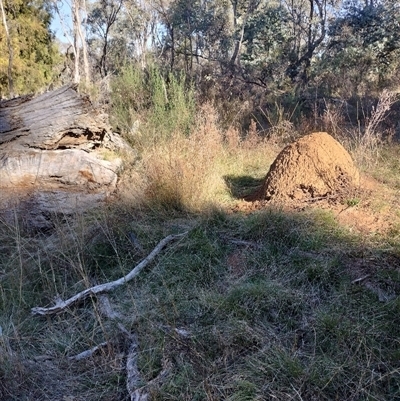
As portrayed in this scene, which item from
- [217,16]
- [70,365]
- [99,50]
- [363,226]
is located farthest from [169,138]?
[99,50]

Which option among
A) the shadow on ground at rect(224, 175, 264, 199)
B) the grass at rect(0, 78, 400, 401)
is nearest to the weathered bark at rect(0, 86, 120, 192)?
the grass at rect(0, 78, 400, 401)

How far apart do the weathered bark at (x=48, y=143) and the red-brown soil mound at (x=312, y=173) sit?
1.87m

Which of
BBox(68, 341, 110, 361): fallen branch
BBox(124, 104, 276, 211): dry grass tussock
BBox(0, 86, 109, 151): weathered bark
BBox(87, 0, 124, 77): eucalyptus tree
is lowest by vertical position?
BBox(68, 341, 110, 361): fallen branch

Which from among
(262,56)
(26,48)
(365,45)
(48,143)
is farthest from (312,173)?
(26,48)

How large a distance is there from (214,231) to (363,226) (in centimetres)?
118

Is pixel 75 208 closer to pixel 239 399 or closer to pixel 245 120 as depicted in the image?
pixel 239 399

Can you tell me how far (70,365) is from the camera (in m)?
1.93

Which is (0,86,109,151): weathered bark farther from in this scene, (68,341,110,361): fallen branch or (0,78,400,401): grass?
(68,341,110,361): fallen branch

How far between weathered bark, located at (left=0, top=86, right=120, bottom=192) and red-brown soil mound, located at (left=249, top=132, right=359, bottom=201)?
187 cm

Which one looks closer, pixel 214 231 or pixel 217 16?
pixel 214 231

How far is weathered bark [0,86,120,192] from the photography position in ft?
13.1

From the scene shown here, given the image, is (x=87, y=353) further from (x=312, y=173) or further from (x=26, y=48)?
(x=26, y=48)

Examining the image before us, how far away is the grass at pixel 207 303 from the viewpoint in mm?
1709

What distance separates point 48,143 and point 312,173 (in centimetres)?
278
